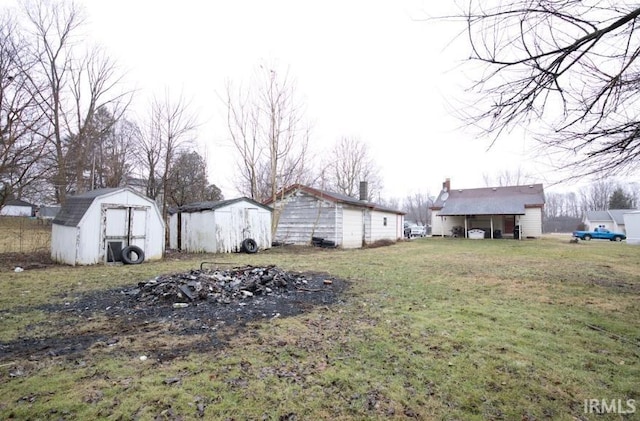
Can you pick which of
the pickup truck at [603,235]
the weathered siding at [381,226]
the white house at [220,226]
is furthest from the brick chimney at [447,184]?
the white house at [220,226]

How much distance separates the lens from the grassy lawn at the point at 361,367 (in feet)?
7.70

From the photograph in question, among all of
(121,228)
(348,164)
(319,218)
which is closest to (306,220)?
(319,218)

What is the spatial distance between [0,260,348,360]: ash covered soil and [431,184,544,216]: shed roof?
75.7 ft

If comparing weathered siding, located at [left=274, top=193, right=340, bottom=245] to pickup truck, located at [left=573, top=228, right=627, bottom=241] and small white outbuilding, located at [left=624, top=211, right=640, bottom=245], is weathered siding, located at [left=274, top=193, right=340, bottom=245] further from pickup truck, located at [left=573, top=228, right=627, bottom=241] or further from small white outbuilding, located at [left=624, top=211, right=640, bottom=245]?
pickup truck, located at [left=573, top=228, right=627, bottom=241]

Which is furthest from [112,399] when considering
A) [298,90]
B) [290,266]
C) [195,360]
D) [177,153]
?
[177,153]

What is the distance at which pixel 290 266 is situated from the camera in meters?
9.76

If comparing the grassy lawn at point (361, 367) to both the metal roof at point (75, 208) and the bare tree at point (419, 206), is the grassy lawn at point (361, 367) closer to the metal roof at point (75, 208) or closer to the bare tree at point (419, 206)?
the metal roof at point (75, 208)

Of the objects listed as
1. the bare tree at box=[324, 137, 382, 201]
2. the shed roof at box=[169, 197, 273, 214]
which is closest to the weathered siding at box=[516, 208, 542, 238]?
the bare tree at box=[324, 137, 382, 201]

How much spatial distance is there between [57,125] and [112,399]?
19054mm

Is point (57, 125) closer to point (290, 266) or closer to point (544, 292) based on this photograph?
point (290, 266)

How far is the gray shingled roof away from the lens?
31.1ft

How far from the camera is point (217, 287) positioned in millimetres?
5707
